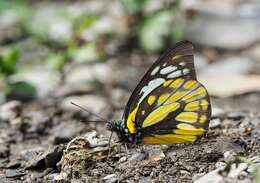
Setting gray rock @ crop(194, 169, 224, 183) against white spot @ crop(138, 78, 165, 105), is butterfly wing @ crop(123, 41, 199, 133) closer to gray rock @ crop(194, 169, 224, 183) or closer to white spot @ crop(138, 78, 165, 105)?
white spot @ crop(138, 78, 165, 105)

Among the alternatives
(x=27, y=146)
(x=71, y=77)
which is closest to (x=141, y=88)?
(x=27, y=146)

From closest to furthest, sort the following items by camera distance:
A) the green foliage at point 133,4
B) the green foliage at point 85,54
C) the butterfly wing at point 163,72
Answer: the butterfly wing at point 163,72, the green foliage at point 85,54, the green foliage at point 133,4

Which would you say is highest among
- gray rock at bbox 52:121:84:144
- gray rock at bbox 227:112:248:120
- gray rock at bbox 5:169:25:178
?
gray rock at bbox 52:121:84:144

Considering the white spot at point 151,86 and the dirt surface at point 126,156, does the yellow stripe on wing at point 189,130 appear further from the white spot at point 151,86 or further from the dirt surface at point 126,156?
the white spot at point 151,86

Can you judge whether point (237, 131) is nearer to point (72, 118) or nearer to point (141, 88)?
point (141, 88)

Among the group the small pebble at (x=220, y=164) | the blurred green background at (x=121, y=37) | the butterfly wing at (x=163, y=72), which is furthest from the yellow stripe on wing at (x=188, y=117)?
the blurred green background at (x=121, y=37)

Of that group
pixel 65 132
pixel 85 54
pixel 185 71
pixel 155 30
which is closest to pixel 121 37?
pixel 155 30

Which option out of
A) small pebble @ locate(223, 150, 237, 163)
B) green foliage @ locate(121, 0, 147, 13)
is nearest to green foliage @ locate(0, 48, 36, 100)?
green foliage @ locate(121, 0, 147, 13)
